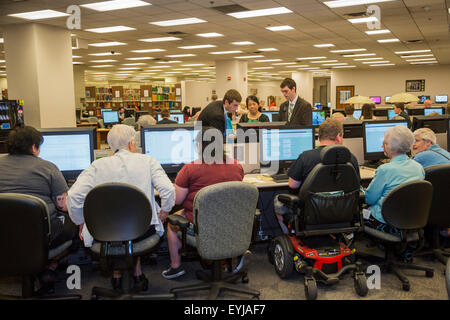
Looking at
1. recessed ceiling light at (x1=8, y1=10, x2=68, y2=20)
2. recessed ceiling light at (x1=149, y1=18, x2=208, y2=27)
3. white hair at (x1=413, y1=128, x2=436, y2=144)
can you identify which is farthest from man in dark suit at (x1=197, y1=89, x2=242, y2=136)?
recessed ceiling light at (x1=8, y1=10, x2=68, y2=20)

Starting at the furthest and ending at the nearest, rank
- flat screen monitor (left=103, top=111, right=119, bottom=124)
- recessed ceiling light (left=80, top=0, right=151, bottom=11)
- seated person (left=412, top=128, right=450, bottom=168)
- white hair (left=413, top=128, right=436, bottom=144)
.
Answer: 1. flat screen monitor (left=103, top=111, right=119, bottom=124)
2. recessed ceiling light (left=80, top=0, right=151, bottom=11)
3. white hair (left=413, top=128, right=436, bottom=144)
4. seated person (left=412, top=128, right=450, bottom=168)

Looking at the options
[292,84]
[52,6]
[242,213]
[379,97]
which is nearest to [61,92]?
[52,6]

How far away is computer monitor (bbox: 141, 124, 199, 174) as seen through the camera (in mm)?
3551

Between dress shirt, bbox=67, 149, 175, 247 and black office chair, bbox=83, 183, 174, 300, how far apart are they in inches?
6.0

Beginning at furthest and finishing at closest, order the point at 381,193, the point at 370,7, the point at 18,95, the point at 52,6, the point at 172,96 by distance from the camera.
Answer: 1. the point at 172,96
2. the point at 18,95
3. the point at 370,7
4. the point at 52,6
5. the point at 381,193

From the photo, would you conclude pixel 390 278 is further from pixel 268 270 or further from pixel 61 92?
pixel 61 92

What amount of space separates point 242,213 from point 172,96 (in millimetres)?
15210

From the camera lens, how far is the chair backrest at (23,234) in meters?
2.24

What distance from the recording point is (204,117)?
183 inches

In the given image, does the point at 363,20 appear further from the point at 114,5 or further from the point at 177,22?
the point at 114,5

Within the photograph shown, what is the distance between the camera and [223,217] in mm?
2469

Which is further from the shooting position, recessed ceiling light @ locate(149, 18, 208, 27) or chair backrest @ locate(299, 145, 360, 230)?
recessed ceiling light @ locate(149, 18, 208, 27)

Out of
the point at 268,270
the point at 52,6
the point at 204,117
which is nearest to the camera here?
the point at 268,270

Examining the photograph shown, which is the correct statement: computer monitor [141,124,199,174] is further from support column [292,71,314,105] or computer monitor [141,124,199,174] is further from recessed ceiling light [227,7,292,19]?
support column [292,71,314,105]
